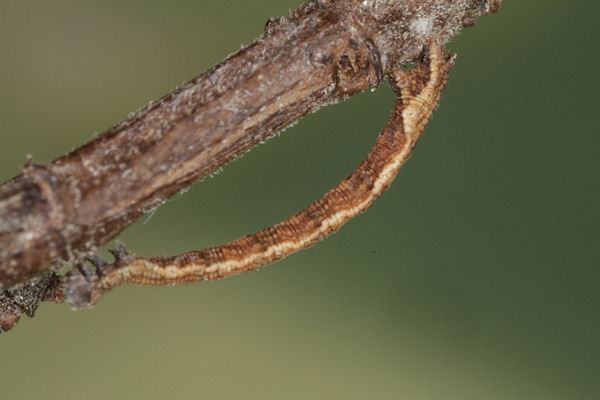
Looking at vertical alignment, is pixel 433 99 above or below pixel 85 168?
above

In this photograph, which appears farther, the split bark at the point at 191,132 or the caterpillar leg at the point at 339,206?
the caterpillar leg at the point at 339,206

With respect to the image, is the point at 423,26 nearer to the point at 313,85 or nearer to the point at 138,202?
the point at 313,85

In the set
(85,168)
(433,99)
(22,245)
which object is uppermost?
(433,99)

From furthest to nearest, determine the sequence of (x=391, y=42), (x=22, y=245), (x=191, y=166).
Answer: (x=391, y=42) → (x=191, y=166) → (x=22, y=245)

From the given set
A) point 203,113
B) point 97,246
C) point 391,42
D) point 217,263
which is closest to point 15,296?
point 97,246

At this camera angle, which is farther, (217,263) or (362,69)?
(217,263)

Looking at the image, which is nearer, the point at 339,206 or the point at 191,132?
the point at 191,132

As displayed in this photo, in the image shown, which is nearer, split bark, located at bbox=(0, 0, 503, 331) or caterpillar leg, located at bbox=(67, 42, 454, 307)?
split bark, located at bbox=(0, 0, 503, 331)

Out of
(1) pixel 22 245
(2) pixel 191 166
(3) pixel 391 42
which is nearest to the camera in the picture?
(1) pixel 22 245
